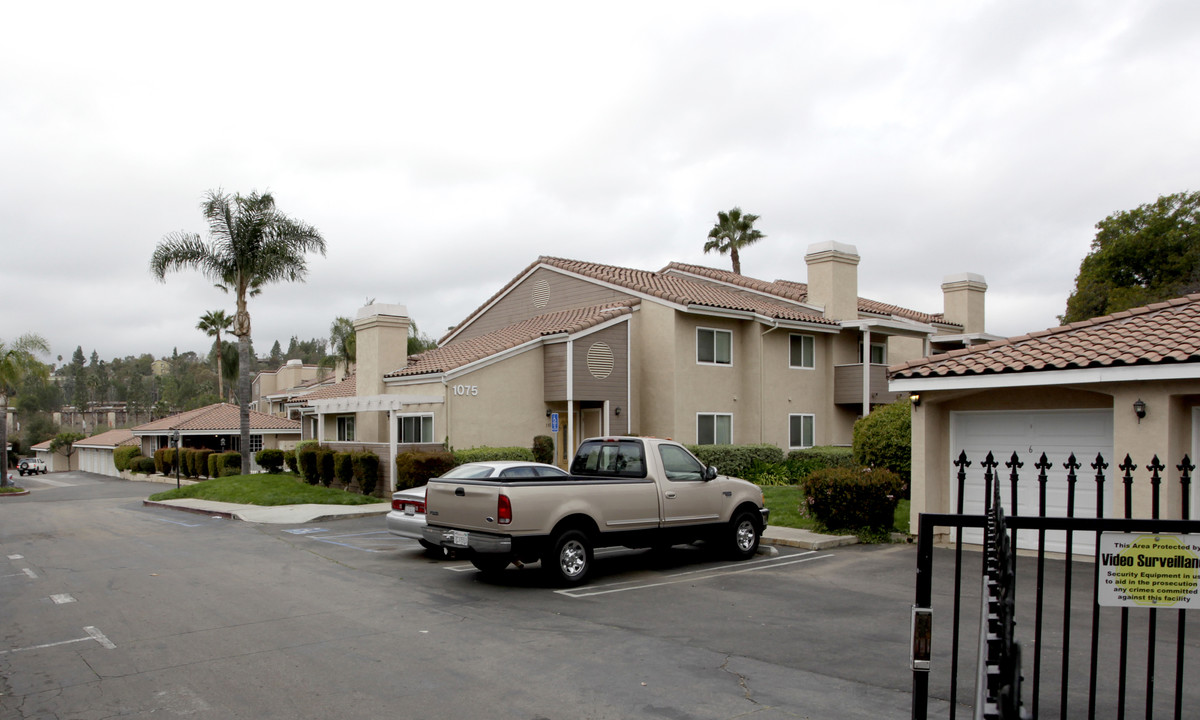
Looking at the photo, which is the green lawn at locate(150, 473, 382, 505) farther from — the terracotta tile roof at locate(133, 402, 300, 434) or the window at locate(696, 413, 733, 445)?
the terracotta tile roof at locate(133, 402, 300, 434)

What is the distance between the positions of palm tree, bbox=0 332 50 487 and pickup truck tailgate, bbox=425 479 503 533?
37.4 metres

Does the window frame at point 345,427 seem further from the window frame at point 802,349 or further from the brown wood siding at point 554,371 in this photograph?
the window frame at point 802,349

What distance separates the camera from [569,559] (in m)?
11.5

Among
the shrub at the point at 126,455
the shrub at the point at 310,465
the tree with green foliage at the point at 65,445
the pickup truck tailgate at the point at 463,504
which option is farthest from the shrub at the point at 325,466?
the tree with green foliage at the point at 65,445

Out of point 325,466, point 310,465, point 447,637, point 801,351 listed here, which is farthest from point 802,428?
point 447,637

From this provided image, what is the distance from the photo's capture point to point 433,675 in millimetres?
7230

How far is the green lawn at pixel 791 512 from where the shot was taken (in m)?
16.4

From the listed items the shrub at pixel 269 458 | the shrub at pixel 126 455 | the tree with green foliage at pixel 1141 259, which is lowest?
the shrub at pixel 126 455

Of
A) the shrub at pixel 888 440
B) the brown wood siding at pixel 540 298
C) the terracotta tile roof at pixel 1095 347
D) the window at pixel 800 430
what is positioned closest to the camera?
the terracotta tile roof at pixel 1095 347

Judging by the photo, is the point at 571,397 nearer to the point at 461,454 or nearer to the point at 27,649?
the point at 461,454

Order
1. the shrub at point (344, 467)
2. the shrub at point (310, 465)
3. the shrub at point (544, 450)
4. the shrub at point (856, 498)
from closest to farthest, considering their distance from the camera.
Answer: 1. the shrub at point (856, 498)
2. the shrub at point (544, 450)
3. the shrub at point (344, 467)
4. the shrub at point (310, 465)

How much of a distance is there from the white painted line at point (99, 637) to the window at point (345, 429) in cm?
2191

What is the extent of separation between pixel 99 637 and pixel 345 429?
2328 centimetres

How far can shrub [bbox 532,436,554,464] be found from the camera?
82.9 feet
